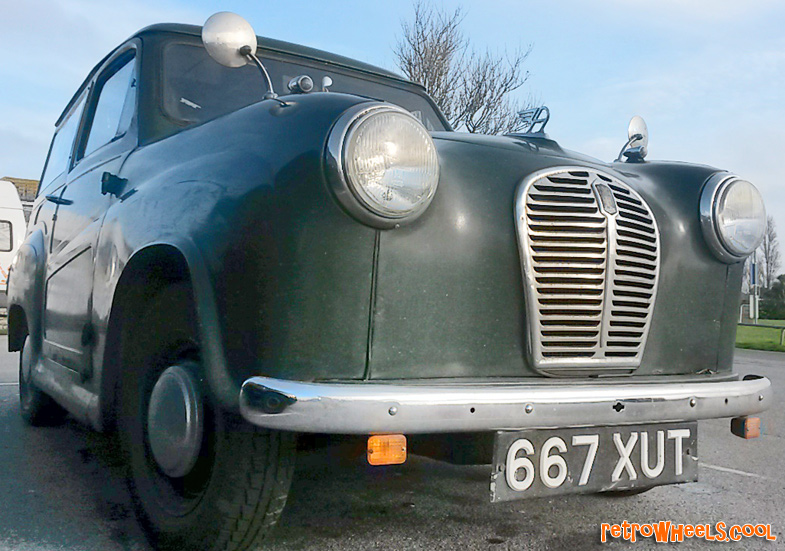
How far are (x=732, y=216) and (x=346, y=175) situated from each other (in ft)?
4.59

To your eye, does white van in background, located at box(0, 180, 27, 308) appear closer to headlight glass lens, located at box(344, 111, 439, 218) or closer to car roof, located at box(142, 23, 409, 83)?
car roof, located at box(142, 23, 409, 83)

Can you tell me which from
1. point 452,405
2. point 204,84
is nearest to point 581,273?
point 452,405

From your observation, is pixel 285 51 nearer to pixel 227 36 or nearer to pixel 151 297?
pixel 227 36

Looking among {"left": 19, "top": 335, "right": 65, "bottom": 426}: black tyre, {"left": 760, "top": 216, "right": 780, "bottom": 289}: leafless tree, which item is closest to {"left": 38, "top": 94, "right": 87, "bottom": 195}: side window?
{"left": 19, "top": 335, "right": 65, "bottom": 426}: black tyre

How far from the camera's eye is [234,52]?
223 centimetres

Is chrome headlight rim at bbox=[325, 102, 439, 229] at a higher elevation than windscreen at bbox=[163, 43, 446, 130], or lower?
Answer: lower

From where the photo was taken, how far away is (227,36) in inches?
87.2

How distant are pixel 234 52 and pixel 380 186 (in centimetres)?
76

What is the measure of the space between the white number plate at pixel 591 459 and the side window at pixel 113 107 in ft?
6.58

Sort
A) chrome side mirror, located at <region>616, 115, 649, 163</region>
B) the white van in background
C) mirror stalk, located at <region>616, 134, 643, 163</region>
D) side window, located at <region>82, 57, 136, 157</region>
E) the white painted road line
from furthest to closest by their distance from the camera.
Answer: the white van in background
the white painted road line
side window, located at <region>82, 57, 136, 157</region>
mirror stalk, located at <region>616, 134, 643, 163</region>
chrome side mirror, located at <region>616, 115, 649, 163</region>

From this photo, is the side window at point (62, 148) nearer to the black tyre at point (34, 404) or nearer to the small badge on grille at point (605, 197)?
the black tyre at point (34, 404)

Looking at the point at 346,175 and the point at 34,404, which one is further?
the point at 34,404

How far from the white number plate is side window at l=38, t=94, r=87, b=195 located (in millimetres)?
3024

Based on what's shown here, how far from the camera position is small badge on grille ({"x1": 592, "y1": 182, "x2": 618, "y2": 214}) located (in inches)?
84.7
